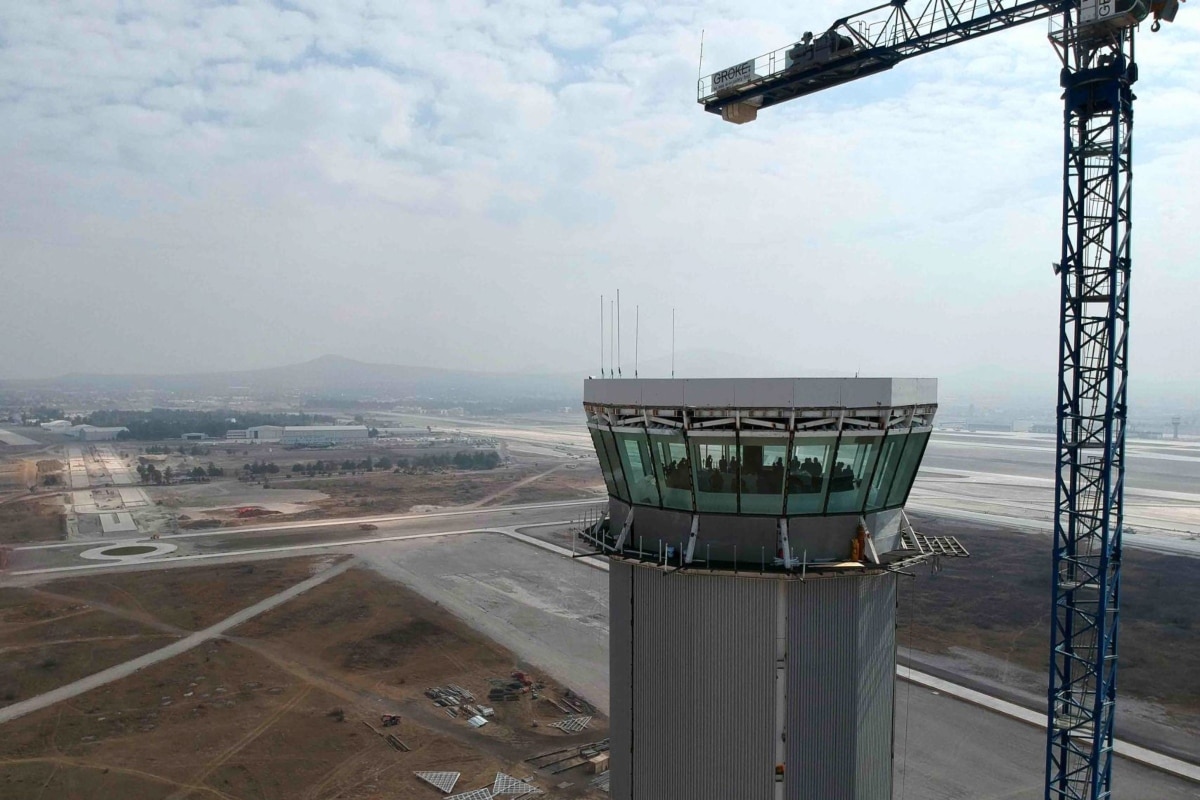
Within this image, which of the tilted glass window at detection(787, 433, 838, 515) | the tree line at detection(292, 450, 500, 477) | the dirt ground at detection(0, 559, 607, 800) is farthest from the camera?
the tree line at detection(292, 450, 500, 477)

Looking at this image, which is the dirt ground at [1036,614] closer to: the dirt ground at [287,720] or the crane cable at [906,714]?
the crane cable at [906,714]

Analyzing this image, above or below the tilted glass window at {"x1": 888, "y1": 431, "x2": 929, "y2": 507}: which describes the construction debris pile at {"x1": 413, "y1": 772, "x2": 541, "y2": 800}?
below

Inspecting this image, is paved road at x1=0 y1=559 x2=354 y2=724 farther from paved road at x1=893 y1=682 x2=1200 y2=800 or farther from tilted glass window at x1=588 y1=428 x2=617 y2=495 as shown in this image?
tilted glass window at x1=588 y1=428 x2=617 y2=495

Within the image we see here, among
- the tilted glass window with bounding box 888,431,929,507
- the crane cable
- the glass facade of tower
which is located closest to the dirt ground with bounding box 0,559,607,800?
the crane cable

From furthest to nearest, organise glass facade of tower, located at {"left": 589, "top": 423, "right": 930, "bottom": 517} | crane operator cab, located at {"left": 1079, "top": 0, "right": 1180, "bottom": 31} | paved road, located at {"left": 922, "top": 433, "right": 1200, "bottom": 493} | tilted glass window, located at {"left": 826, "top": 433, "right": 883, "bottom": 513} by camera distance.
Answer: paved road, located at {"left": 922, "top": 433, "right": 1200, "bottom": 493} → crane operator cab, located at {"left": 1079, "top": 0, "right": 1180, "bottom": 31} → tilted glass window, located at {"left": 826, "top": 433, "right": 883, "bottom": 513} → glass facade of tower, located at {"left": 589, "top": 423, "right": 930, "bottom": 517}

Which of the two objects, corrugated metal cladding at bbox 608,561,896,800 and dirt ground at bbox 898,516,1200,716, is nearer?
corrugated metal cladding at bbox 608,561,896,800

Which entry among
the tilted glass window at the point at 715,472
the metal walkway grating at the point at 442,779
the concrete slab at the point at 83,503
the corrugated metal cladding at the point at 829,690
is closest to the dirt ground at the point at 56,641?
the metal walkway grating at the point at 442,779

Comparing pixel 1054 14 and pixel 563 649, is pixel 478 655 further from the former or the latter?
pixel 1054 14

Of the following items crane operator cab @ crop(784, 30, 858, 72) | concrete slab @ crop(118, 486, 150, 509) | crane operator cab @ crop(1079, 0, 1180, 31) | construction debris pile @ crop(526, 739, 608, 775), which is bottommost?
construction debris pile @ crop(526, 739, 608, 775)

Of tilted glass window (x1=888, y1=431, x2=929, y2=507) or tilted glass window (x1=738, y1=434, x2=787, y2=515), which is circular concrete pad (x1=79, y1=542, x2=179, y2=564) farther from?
tilted glass window (x1=888, y1=431, x2=929, y2=507)
